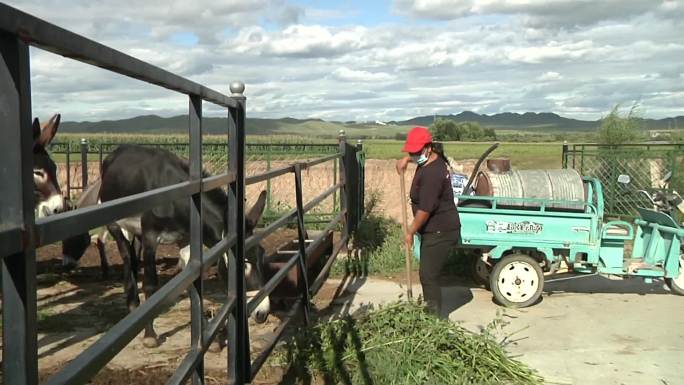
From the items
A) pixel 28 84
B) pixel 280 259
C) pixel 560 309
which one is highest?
pixel 28 84

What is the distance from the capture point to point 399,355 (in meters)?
4.72

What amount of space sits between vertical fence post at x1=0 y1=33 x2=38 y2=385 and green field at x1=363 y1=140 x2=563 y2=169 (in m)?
31.1

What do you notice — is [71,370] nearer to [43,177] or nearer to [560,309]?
[43,177]

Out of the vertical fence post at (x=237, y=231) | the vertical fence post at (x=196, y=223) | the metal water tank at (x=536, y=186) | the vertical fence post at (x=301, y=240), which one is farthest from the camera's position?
the metal water tank at (x=536, y=186)

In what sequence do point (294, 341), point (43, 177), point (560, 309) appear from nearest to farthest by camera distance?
point (294, 341)
point (43, 177)
point (560, 309)

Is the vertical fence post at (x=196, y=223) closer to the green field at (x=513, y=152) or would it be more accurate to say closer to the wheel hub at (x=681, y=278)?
the wheel hub at (x=681, y=278)

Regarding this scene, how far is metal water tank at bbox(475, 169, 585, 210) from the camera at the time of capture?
7.57m

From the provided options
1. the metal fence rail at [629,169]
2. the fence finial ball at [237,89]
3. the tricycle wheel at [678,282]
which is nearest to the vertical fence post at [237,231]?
the fence finial ball at [237,89]

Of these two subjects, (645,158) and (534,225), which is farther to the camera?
(645,158)

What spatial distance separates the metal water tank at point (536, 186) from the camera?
24.8 feet

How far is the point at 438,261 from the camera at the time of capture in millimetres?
6074

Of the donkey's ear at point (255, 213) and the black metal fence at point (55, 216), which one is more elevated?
the black metal fence at point (55, 216)

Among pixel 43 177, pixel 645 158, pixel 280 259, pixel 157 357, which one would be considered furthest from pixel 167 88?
pixel 645 158

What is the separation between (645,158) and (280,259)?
39.0 ft
